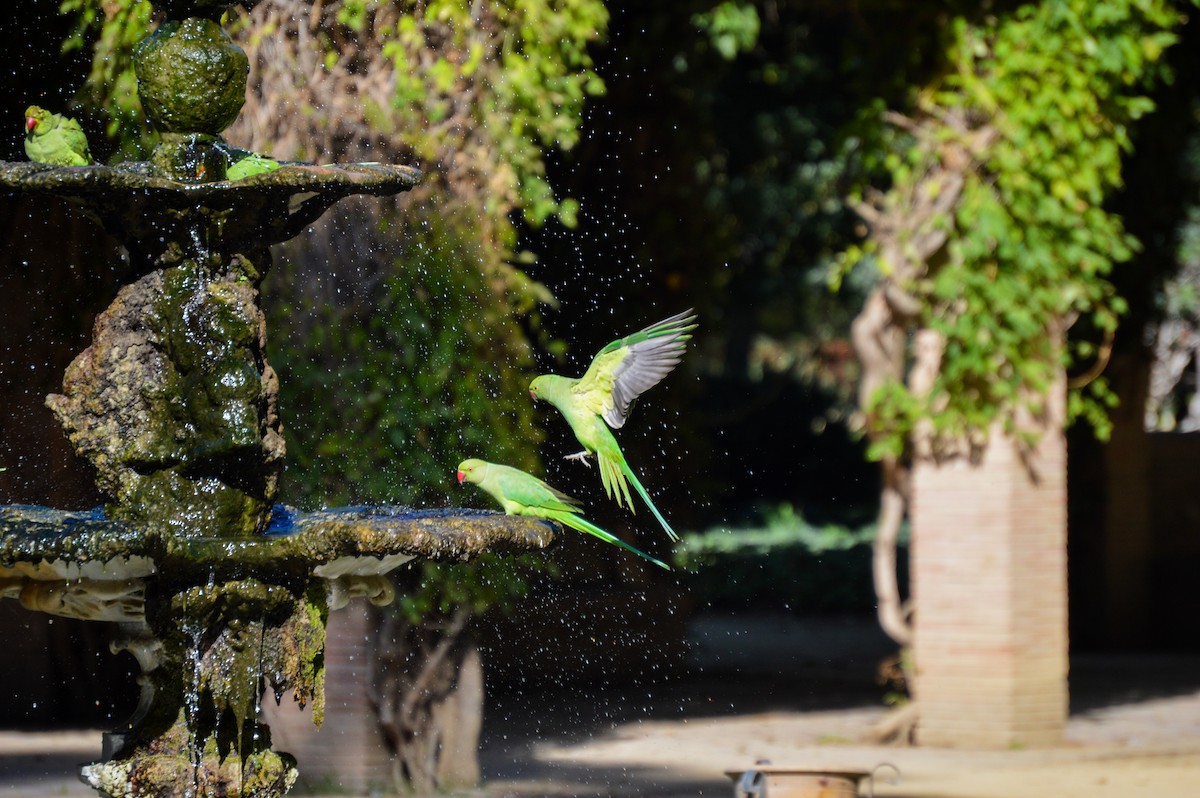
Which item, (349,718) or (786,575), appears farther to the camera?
(786,575)

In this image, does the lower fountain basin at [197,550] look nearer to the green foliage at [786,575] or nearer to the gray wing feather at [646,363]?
the gray wing feather at [646,363]

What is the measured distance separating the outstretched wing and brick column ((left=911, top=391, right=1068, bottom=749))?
3773 millimetres

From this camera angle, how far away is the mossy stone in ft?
11.3

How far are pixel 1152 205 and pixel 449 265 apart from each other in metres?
6.44

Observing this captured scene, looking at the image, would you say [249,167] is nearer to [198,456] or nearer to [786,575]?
[198,456]

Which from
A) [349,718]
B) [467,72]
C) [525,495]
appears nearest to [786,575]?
[349,718]

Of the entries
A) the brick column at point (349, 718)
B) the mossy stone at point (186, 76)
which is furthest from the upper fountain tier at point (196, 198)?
the brick column at point (349, 718)

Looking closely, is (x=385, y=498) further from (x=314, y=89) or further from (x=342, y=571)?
(x=342, y=571)

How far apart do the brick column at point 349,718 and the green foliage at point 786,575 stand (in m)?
8.59

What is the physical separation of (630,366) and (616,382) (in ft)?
0.19

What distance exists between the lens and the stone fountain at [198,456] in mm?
3293

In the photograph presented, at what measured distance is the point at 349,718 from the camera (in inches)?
240

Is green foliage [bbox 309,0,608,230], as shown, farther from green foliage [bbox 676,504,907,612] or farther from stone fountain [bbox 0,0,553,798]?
green foliage [bbox 676,504,907,612]

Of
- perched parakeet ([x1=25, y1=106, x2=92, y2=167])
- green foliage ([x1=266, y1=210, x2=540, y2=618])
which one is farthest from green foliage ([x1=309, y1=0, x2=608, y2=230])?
perched parakeet ([x1=25, y1=106, x2=92, y2=167])
